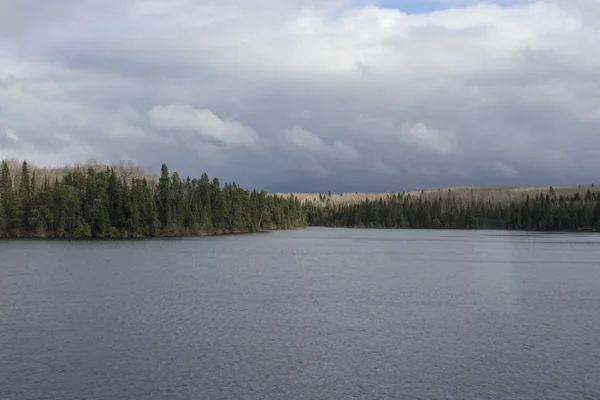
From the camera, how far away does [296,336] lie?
31672 mm

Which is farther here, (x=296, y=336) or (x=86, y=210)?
(x=86, y=210)

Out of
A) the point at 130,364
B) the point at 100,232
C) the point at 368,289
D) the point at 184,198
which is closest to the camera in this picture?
the point at 130,364

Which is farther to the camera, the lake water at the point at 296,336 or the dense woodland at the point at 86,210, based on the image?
the dense woodland at the point at 86,210

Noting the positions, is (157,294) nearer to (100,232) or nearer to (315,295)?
(315,295)

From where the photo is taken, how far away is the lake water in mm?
22844

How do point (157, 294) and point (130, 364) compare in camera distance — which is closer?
point (130, 364)

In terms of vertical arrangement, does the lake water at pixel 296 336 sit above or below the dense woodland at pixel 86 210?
below

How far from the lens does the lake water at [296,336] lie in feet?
74.9

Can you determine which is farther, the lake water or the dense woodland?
the dense woodland

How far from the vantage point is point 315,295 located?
154 ft

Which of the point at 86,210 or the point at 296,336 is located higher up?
the point at 86,210

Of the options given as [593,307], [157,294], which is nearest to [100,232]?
[157,294]

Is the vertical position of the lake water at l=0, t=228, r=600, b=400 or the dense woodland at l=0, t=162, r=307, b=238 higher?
the dense woodland at l=0, t=162, r=307, b=238

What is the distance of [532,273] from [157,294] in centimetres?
4276
